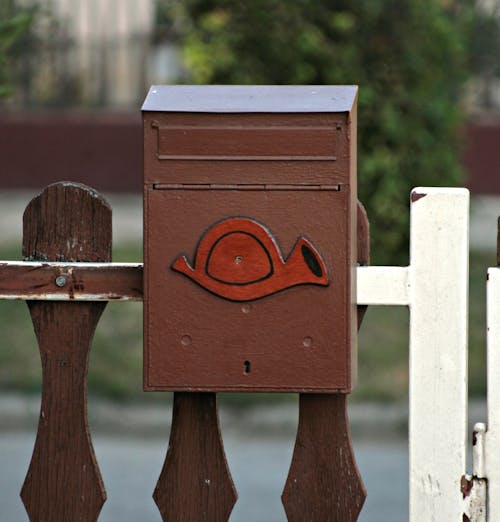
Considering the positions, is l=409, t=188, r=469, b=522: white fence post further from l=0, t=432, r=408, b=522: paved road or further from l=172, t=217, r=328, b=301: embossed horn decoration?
l=0, t=432, r=408, b=522: paved road

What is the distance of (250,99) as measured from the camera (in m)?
2.65

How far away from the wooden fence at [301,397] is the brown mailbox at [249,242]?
162mm

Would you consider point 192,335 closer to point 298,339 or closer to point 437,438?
point 298,339

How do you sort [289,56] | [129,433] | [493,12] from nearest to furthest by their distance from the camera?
[129,433]
[289,56]
[493,12]

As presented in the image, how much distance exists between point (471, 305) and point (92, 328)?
528 centimetres

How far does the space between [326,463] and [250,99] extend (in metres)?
0.75

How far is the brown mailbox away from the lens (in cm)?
259

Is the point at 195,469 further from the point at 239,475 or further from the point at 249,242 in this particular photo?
the point at 239,475

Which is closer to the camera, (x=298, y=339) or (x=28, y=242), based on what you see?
(x=298, y=339)

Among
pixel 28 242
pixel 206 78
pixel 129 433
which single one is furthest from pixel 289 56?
pixel 28 242

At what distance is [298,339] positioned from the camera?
2.64m

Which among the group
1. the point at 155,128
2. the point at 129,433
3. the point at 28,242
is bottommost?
the point at 129,433

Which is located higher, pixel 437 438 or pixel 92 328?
pixel 92 328

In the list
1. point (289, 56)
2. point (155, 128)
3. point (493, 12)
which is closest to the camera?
point (155, 128)
